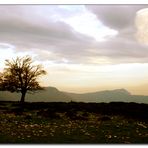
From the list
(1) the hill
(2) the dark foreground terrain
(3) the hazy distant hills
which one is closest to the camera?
(2) the dark foreground terrain

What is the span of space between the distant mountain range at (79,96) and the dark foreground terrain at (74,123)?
160 millimetres

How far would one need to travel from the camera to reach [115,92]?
17.6 m

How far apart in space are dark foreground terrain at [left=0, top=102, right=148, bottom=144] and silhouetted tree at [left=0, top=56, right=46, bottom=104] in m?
0.48

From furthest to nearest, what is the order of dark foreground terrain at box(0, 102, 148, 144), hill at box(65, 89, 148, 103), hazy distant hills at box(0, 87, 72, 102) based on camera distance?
hazy distant hills at box(0, 87, 72, 102) → hill at box(65, 89, 148, 103) → dark foreground terrain at box(0, 102, 148, 144)

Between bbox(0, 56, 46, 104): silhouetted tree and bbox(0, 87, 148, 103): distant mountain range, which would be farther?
bbox(0, 56, 46, 104): silhouetted tree

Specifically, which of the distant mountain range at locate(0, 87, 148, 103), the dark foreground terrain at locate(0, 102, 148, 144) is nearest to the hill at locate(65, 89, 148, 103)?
the distant mountain range at locate(0, 87, 148, 103)

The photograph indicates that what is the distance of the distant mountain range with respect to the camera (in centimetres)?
1764

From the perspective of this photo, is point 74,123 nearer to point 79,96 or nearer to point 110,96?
point 79,96

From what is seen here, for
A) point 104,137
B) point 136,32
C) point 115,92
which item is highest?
point 136,32

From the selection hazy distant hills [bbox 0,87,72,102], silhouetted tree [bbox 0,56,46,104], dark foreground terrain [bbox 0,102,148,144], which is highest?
silhouetted tree [bbox 0,56,46,104]

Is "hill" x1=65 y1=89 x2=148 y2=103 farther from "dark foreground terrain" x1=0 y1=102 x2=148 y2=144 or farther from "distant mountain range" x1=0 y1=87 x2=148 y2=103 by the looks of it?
"dark foreground terrain" x1=0 y1=102 x2=148 y2=144
